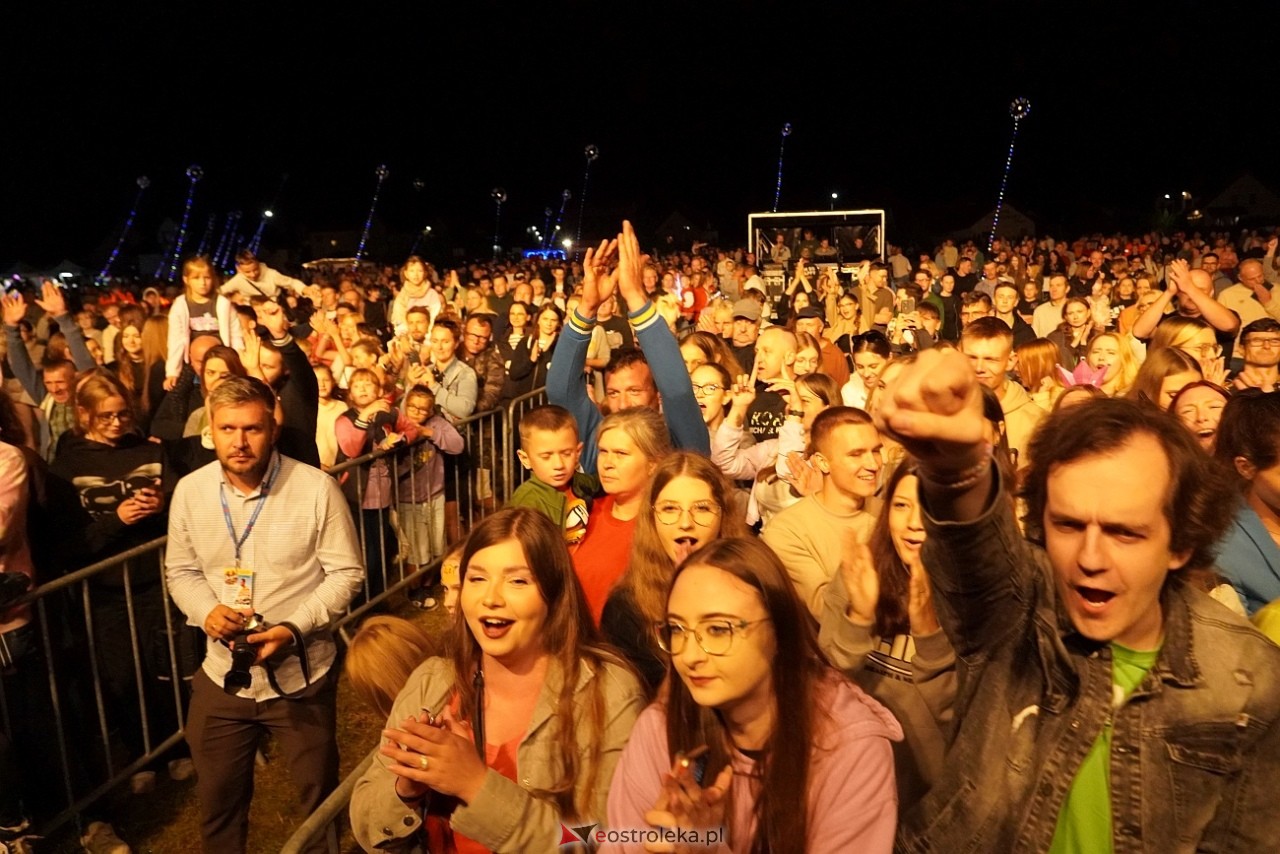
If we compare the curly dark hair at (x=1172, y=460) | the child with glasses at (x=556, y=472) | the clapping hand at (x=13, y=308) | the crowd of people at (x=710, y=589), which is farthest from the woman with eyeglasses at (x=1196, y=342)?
the clapping hand at (x=13, y=308)

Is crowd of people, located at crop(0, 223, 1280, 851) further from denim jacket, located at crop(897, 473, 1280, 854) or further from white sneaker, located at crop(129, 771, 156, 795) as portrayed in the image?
white sneaker, located at crop(129, 771, 156, 795)

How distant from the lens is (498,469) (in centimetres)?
843

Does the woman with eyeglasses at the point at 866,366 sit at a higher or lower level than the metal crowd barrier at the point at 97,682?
higher

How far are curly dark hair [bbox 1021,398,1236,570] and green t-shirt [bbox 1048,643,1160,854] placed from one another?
7.5 inches

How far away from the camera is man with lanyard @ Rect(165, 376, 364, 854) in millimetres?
3564

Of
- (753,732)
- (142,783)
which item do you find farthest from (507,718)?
(142,783)

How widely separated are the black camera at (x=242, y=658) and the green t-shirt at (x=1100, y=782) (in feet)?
9.21

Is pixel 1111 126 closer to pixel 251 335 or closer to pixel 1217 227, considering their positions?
pixel 1217 227

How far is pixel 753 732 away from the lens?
82.7 inches

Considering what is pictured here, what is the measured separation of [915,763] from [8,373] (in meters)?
8.43

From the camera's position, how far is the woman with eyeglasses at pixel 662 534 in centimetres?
313

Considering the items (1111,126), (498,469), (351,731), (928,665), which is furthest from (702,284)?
(1111,126)

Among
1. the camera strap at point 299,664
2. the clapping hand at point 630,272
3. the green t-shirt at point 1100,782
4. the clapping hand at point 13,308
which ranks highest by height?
the clapping hand at point 630,272

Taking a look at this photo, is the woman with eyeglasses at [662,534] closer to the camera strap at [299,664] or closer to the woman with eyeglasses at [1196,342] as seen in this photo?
the camera strap at [299,664]
